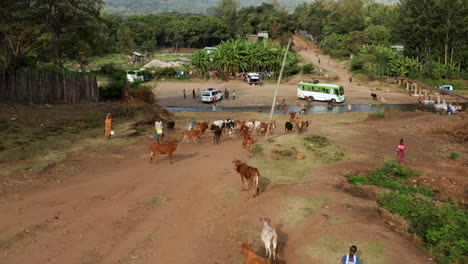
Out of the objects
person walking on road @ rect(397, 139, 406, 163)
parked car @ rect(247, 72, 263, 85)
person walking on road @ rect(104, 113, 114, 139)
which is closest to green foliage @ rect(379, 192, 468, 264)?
person walking on road @ rect(397, 139, 406, 163)

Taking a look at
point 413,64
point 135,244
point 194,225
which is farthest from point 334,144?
point 413,64

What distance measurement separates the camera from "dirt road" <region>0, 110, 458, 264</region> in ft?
28.4

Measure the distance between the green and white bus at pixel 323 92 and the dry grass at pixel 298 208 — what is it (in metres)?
31.8

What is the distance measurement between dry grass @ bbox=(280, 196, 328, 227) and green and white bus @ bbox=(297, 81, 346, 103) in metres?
31.8

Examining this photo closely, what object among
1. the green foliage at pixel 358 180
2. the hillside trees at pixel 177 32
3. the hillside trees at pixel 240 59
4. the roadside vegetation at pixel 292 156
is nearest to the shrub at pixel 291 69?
the hillside trees at pixel 240 59

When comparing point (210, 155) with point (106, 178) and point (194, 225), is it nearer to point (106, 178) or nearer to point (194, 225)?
point (106, 178)

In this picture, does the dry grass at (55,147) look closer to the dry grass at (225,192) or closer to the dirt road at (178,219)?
the dirt road at (178,219)

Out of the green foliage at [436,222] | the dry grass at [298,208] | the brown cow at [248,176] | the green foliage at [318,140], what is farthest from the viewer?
the green foliage at [318,140]

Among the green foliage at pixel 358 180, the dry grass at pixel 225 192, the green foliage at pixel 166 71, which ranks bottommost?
the dry grass at pixel 225 192

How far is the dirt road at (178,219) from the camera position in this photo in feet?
28.4

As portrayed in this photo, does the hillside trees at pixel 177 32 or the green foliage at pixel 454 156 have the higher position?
the hillside trees at pixel 177 32

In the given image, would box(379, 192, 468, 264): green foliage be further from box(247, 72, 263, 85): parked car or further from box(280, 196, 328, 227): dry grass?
box(247, 72, 263, 85): parked car

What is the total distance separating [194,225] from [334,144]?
1177cm

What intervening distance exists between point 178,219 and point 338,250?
4.69 m
